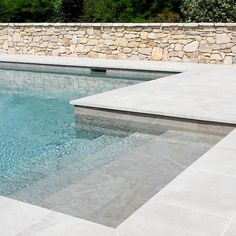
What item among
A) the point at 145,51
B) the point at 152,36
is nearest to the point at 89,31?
the point at 145,51

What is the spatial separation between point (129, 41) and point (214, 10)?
2.44 m

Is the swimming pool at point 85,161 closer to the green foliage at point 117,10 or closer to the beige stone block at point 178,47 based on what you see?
the beige stone block at point 178,47

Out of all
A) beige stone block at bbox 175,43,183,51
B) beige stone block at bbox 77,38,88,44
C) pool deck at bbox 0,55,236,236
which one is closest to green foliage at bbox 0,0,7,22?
beige stone block at bbox 77,38,88,44

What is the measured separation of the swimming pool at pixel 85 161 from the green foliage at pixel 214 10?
233 inches

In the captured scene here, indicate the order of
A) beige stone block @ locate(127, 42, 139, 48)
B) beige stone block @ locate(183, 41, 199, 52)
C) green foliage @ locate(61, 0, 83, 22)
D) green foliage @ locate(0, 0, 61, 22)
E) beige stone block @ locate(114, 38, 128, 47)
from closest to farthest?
beige stone block @ locate(183, 41, 199, 52)
beige stone block @ locate(127, 42, 139, 48)
beige stone block @ locate(114, 38, 128, 47)
green foliage @ locate(61, 0, 83, 22)
green foliage @ locate(0, 0, 61, 22)

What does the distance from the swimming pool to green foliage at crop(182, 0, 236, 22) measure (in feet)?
19.4

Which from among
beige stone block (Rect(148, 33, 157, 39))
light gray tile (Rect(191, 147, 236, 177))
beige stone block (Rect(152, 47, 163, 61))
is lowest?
light gray tile (Rect(191, 147, 236, 177))

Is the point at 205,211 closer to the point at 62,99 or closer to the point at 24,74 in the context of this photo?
the point at 62,99

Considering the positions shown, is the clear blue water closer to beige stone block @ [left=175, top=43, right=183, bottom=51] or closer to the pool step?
the pool step

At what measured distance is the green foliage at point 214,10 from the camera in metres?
11.3

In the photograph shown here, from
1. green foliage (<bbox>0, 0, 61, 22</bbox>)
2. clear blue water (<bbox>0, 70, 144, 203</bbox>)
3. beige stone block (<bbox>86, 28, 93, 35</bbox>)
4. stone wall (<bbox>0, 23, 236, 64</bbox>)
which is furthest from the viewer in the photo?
green foliage (<bbox>0, 0, 61, 22</bbox>)

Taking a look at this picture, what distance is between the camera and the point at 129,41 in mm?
11898

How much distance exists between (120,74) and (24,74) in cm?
267

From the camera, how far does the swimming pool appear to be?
12.0ft
